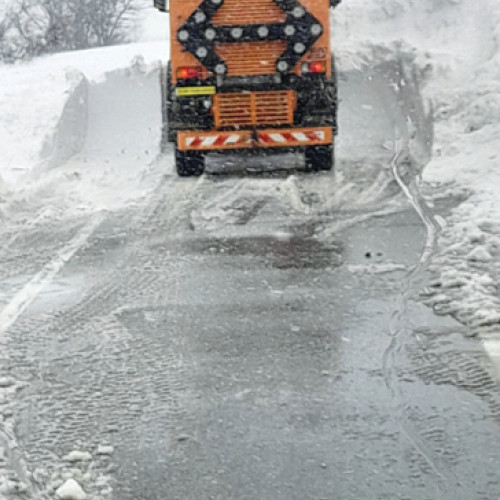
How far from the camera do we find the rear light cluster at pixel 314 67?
13141 millimetres

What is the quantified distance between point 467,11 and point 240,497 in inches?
709

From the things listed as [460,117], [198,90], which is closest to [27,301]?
[198,90]

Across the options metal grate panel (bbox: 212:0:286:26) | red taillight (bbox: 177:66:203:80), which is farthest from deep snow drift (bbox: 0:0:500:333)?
metal grate panel (bbox: 212:0:286:26)

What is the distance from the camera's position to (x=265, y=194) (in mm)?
11914

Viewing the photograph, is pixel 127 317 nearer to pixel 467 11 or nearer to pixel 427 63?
pixel 427 63

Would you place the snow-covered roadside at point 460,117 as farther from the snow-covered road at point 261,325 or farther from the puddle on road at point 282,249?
the puddle on road at point 282,249

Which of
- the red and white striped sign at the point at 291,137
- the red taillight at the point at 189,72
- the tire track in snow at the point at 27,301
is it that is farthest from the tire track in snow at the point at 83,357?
the red and white striped sign at the point at 291,137

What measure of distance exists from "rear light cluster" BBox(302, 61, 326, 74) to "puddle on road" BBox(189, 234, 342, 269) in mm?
4096

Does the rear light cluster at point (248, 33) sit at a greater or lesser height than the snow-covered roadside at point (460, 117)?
greater

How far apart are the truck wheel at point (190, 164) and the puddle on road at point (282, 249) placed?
14.4 feet

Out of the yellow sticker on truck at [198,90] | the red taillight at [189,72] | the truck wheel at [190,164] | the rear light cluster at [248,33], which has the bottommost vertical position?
the truck wheel at [190,164]

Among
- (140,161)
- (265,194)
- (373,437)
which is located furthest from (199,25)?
(373,437)

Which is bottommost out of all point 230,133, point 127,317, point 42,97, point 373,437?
point 42,97

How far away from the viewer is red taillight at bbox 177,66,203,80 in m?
13.2
